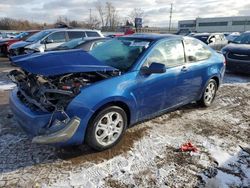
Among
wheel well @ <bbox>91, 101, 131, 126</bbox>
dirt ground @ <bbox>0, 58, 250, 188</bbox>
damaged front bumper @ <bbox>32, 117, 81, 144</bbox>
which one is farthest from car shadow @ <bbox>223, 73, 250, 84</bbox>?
damaged front bumper @ <bbox>32, 117, 81, 144</bbox>

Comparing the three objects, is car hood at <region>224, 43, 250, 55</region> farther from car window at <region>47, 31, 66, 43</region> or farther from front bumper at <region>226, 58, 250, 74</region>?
car window at <region>47, 31, 66, 43</region>

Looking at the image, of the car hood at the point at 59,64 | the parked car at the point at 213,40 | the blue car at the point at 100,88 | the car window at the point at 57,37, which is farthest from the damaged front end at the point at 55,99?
the parked car at the point at 213,40

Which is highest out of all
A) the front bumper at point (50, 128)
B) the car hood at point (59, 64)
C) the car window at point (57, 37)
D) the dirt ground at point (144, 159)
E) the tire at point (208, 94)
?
the car hood at point (59, 64)

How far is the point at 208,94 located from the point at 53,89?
3687 millimetres

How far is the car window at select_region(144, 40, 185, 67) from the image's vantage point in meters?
4.46

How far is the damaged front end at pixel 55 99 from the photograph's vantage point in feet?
11.0

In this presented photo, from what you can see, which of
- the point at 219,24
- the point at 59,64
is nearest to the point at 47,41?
the point at 59,64

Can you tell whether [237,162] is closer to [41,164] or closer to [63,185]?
[63,185]

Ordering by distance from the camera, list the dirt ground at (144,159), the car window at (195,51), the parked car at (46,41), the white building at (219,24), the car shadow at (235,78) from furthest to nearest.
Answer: the white building at (219,24) → the parked car at (46,41) → the car shadow at (235,78) → the car window at (195,51) → the dirt ground at (144,159)

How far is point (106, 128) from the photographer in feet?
12.6

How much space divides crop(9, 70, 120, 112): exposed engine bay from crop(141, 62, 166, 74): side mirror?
18.3 inches

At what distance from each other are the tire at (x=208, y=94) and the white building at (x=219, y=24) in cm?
7901

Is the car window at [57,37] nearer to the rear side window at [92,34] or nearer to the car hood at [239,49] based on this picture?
the rear side window at [92,34]

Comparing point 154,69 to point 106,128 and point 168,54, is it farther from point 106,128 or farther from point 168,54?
point 106,128
